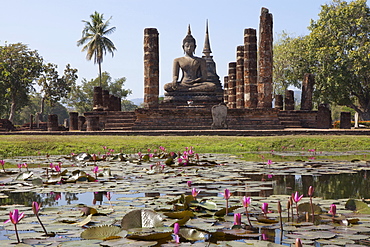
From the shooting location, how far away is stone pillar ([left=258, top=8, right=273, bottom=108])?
952 inches

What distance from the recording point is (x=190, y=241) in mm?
3143

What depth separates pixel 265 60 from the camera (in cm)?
2458

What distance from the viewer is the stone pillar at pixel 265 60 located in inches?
952

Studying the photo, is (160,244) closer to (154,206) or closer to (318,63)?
(154,206)

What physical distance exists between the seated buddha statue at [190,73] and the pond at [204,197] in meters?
20.2

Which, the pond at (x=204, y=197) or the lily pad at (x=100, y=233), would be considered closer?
the lily pad at (x=100, y=233)

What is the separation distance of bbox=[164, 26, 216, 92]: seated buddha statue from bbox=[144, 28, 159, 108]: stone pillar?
400 cm

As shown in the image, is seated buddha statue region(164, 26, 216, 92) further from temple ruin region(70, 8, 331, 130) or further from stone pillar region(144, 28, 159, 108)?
stone pillar region(144, 28, 159, 108)

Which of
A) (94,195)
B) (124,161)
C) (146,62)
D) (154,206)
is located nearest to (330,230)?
(154,206)

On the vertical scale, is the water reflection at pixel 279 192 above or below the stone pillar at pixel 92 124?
below

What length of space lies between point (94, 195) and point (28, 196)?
2.25ft

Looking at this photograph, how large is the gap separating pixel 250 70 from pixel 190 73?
4351mm

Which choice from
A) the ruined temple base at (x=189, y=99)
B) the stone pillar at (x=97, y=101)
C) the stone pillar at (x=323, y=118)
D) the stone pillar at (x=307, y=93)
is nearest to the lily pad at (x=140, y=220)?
the ruined temple base at (x=189, y=99)

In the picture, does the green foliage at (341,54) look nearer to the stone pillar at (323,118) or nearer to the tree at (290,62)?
the tree at (290,62)
